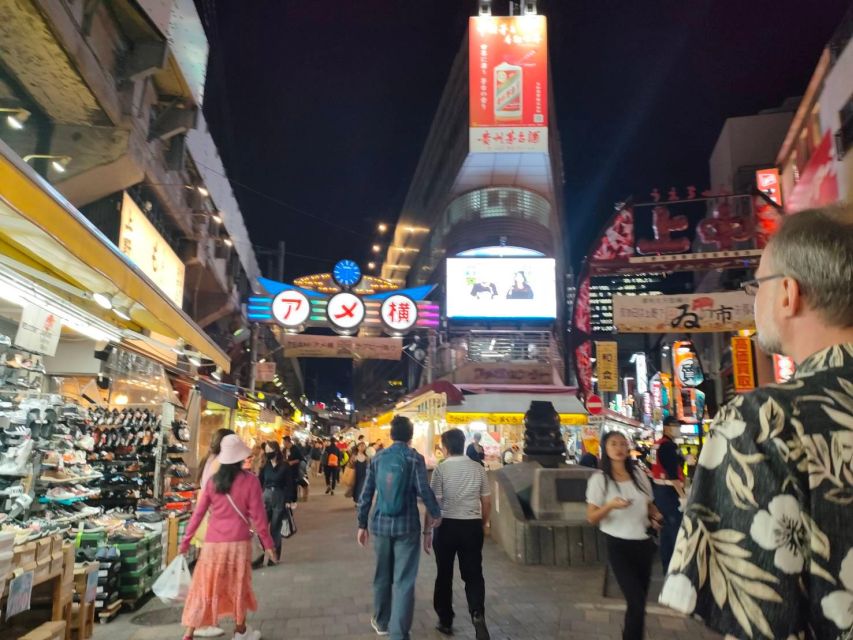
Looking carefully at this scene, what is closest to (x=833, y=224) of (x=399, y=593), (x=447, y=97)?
(x=399, y=593)

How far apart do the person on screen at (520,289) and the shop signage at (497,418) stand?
8.53 meters

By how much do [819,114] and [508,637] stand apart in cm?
1482

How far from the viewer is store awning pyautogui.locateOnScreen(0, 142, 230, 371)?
13.3ft

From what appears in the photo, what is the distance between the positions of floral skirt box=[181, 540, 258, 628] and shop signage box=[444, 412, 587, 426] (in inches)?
560

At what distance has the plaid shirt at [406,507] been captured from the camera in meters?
5.39

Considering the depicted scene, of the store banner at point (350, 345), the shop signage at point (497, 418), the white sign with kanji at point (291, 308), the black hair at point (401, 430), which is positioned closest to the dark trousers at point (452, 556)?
the black hair at point (401, 430)

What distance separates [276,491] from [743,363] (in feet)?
51.9

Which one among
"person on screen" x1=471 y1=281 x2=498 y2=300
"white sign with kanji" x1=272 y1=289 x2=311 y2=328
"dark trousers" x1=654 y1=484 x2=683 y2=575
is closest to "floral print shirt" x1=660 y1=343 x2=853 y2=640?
"dark trousers" x1=654 y1=484 x2=683 y2=575

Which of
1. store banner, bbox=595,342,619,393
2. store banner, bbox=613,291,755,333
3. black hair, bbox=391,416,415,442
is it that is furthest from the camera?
store banner, bbox=595,342,619,393

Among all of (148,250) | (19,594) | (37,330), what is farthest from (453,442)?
(148,250)

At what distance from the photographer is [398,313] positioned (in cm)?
1869

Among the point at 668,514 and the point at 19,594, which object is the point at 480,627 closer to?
the point at 668,514

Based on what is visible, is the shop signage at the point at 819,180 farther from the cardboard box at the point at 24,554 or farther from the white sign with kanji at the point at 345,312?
the cardboard box at the point at 24,554

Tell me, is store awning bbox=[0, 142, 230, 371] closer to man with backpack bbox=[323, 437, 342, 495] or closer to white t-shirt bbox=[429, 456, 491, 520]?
white t-shirt bbox=[429, 456, 491, 520]
